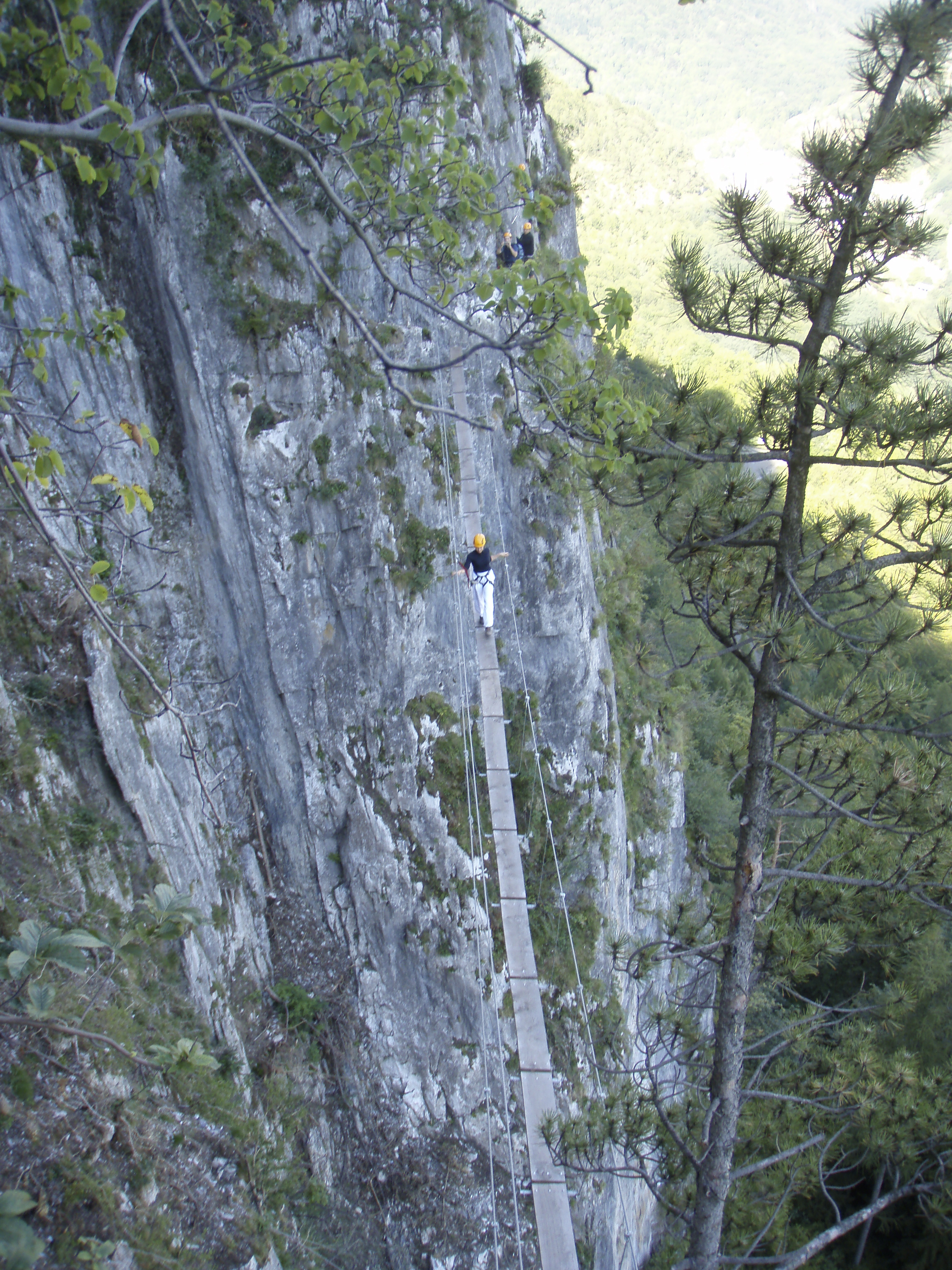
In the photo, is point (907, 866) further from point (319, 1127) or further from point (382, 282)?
point (382, 282)

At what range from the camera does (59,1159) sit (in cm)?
381

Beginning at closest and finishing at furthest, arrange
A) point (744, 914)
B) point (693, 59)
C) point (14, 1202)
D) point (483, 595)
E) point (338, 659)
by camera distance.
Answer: point (14, 1202), point (744, 914), point (483, 595), point (338, 659), point (693, 59)

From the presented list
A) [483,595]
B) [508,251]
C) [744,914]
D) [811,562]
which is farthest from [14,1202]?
[508,251]

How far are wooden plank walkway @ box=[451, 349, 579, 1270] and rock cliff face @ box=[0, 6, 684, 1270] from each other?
38cm

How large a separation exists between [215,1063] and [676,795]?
10.9 m

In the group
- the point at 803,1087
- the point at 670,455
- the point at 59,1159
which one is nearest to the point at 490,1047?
the point at 803,1087

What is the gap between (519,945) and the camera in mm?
8273

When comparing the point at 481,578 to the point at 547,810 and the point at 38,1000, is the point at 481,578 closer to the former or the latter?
the point at 547,810

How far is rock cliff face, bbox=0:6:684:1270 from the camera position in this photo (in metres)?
8.70

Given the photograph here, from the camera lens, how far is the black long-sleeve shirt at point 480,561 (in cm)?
→ 924

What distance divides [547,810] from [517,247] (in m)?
8.66

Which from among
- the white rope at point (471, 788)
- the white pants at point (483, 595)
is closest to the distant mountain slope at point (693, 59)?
the white rope at point (471, 788)

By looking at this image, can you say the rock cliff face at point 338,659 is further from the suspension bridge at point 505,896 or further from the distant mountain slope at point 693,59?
the distant mountain slope at point 693,59

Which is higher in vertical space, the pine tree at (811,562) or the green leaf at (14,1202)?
the pine tree at (811,562)
